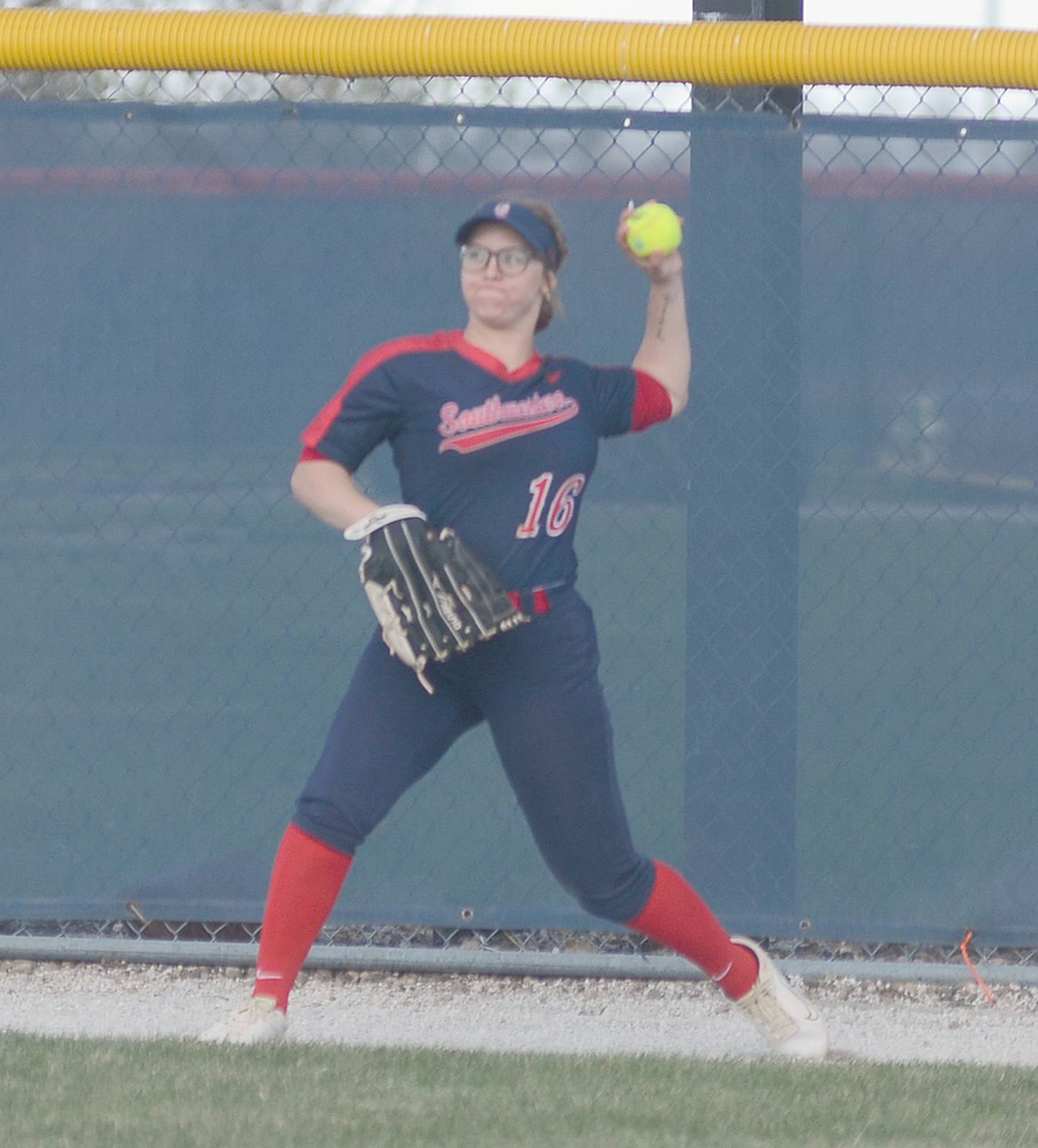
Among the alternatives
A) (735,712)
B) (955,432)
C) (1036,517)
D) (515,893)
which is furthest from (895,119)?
(515,893)

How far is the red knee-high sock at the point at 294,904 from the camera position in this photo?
313 centimetres

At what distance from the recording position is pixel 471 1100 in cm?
294

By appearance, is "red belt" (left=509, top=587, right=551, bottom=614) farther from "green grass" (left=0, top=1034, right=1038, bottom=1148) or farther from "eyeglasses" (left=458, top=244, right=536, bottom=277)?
"green grass" (left=0, top=1034, right=1038, bottom=1148)

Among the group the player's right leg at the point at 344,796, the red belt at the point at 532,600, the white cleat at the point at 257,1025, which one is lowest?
the white cleat at the point at 257,1025

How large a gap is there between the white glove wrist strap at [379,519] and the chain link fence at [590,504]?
3.31 ft

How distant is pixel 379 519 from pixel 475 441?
229mm

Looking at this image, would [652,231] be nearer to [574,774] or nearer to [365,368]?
[365,368]

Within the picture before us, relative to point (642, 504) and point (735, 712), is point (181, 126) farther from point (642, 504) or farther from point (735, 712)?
point (735, 712)

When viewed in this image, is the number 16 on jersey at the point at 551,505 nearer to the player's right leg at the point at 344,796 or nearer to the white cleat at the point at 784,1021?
the player's right leg at the point at 344,796

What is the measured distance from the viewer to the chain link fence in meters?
3.79

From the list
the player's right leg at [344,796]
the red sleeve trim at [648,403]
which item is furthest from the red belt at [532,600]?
the red sleeve trim at [648,403]

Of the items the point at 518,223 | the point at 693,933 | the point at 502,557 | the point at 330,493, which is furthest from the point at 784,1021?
the point at 518,223

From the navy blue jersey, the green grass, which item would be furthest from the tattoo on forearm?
the green grass

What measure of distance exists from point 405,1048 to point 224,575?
1.20 metres
